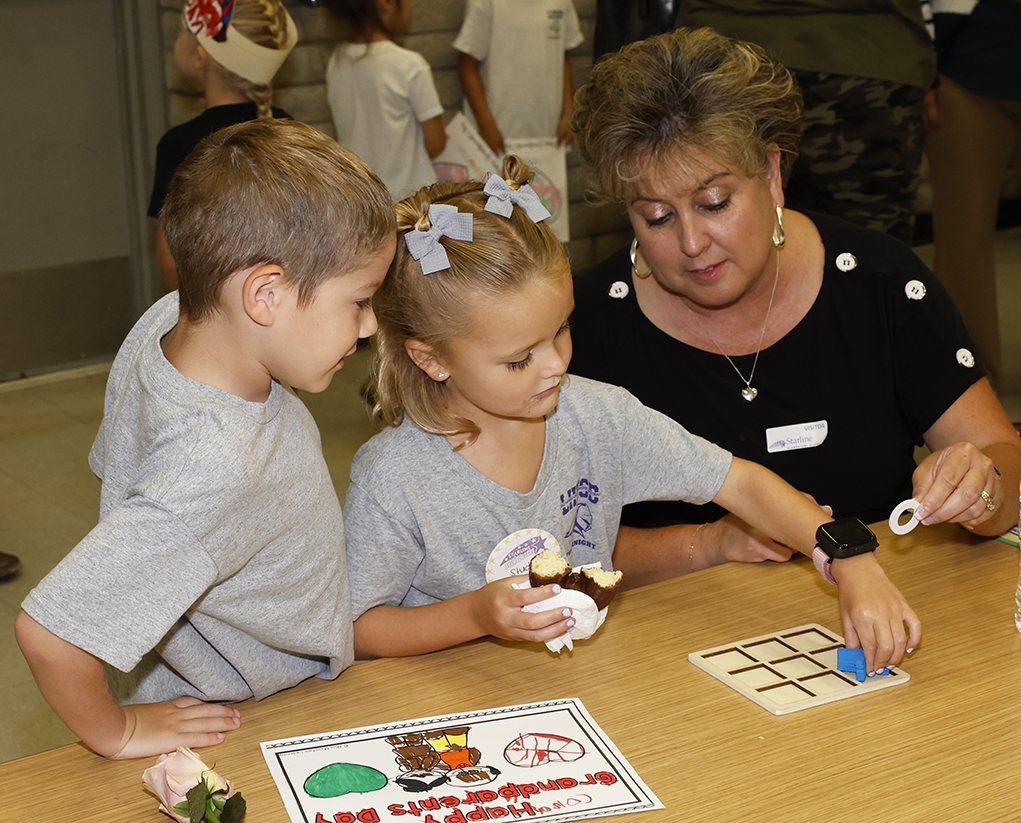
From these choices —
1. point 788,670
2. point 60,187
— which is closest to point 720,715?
point 788,670

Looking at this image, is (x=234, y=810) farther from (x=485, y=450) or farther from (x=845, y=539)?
(x=845, y=539)

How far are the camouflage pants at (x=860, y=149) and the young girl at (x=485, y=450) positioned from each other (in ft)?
4.44

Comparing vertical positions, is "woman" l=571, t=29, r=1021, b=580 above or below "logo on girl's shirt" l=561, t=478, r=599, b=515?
above

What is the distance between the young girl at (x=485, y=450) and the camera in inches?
45.3

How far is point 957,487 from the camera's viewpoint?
1.22 meters

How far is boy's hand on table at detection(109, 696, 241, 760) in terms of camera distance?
3.04 feet

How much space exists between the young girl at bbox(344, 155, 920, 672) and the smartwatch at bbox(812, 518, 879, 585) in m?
0.01

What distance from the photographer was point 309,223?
0.96 meters

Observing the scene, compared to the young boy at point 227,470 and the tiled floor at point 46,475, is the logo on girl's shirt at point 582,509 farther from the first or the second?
the tiled floor at point 46,475

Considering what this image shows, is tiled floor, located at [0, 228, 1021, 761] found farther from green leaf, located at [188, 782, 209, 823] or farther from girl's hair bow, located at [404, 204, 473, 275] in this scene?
green leaf, located at [188, 782, 209, 823]

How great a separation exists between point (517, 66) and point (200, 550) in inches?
82.9

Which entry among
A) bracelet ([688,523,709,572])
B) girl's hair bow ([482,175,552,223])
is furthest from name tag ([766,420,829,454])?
girl's hair bow ([482,175,552,223])

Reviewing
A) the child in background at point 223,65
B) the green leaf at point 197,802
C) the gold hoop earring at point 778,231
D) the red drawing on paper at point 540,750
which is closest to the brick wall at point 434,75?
the child in background at point 223,65

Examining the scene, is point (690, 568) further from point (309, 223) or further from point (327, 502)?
point (309, 223)
